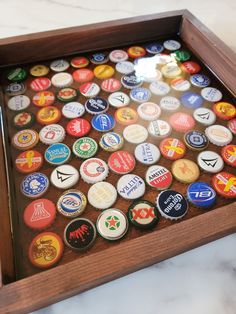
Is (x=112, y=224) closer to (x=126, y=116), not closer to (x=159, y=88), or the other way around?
(x=126, y=116)

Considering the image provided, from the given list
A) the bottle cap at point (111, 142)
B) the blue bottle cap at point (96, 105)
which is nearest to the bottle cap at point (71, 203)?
the bottle cap at point (111, 142)

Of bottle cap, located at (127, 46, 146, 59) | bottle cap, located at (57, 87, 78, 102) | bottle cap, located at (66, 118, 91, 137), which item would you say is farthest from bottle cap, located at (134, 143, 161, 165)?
bottle cap, located at (127, 46, 146, 59)

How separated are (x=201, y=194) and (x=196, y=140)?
0.50ft

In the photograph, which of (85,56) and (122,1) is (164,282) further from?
(122,1)

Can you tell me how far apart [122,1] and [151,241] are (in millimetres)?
1054

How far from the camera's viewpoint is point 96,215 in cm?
64

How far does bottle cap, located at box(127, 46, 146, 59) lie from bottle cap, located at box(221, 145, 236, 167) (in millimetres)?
406

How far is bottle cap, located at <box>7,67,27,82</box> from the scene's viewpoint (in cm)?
88

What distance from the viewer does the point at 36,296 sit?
1.49ft

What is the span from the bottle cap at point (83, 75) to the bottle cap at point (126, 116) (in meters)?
0.15

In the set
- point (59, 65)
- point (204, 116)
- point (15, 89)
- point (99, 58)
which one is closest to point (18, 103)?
point (15, 89)

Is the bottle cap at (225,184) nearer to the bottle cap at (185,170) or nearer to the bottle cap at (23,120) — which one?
the bottle cap at (185,170)

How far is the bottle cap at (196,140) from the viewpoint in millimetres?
753

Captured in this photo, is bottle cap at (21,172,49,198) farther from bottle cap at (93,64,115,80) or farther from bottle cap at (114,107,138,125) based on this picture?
bottle cap at (93,64,115,80)
